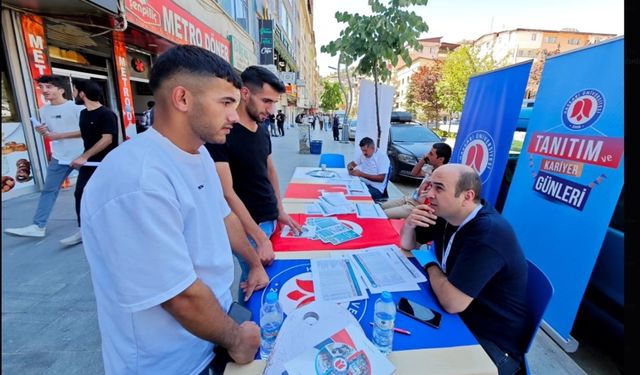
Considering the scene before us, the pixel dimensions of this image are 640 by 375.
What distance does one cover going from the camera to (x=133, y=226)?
100cm

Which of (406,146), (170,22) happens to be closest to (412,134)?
(406,146)

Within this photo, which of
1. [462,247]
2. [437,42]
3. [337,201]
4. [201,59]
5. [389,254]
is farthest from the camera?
[437,42]

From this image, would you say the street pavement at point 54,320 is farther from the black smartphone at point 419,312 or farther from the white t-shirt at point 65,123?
the black smartphone at point 419,312

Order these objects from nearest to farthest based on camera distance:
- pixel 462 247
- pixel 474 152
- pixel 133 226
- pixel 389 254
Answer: pixel 133 226, pixel 462 247, pixel 389 254, pixel 474 152

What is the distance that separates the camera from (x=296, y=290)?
171 centimetres

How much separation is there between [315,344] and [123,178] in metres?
0.93

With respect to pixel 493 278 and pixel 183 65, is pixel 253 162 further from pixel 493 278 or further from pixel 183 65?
pixel 493 278

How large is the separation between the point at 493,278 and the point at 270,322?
1.21 m

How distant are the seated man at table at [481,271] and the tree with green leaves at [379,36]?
404cm

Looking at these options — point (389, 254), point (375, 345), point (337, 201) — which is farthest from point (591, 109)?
point (375, 345)

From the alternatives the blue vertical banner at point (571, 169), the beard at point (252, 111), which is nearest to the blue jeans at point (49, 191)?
the beard at point (252, 111)

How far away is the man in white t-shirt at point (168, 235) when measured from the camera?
1007 mm

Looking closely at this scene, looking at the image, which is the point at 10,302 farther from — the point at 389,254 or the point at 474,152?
the point at 474,152

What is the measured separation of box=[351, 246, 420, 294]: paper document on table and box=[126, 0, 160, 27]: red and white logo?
20.2 feet
